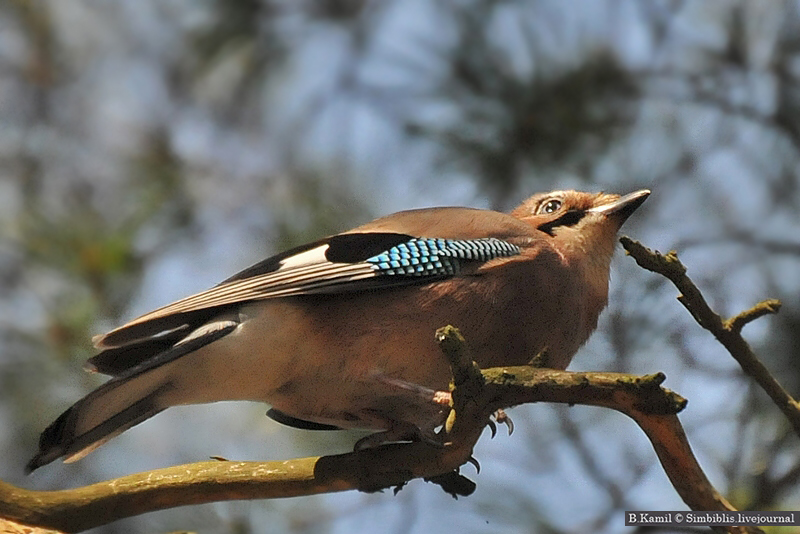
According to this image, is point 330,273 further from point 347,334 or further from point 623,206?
point 623,206

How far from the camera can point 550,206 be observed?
9.30ft

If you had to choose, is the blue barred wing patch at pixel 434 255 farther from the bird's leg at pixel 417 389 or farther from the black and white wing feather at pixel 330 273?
the bird's leg at pixel 417 389

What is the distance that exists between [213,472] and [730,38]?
278cm

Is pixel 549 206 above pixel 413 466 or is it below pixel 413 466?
above

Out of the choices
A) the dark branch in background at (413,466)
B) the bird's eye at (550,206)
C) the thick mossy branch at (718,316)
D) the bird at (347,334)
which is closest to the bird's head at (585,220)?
the bird's eye at (550,206)

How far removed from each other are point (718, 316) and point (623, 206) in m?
0.69

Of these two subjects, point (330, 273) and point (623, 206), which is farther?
point (623, 206)

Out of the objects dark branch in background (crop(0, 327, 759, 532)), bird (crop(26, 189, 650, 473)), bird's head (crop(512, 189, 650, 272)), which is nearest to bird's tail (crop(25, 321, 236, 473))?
bird (crop(26, 189, 650, 473))

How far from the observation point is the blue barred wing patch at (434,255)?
2.36 meters

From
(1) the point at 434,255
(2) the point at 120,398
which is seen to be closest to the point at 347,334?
(1) the point at 434,255

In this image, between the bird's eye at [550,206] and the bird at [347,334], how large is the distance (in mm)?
379

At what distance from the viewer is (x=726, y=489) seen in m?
2.93

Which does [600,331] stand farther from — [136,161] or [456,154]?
[136,161]

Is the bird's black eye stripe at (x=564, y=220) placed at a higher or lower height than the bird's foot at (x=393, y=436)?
higher
